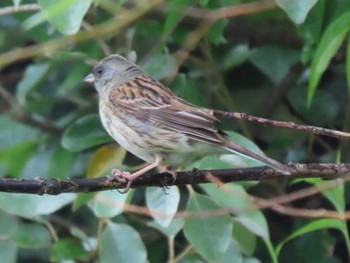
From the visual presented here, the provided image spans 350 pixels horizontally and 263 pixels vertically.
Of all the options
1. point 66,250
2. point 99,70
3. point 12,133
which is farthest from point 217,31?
point 12,133

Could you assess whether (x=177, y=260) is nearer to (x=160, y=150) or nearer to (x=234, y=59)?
(x=160, y=150)

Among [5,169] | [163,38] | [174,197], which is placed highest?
[163,38]

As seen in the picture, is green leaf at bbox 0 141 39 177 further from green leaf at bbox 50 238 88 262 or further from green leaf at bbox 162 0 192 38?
green leaf at bbox 162 0 192 38

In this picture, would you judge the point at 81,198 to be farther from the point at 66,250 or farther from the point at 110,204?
the point at 66,250

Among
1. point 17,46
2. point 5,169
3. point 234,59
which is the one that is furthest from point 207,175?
point 17,46

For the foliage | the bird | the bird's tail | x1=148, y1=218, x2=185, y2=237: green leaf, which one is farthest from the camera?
x1=148, y1=218, x2=185, y2=237: green leaf

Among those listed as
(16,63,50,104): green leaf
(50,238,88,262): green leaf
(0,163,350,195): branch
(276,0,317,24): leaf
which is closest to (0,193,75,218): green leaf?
(50,238,88,262): green leaf

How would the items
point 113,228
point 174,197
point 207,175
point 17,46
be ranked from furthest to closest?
point 17,46 < point 113,228 < point 174,197 < point 207,175

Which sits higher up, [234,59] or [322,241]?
[234,59]

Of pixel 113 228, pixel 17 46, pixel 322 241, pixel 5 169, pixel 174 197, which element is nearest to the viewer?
A: pixel 174 197
